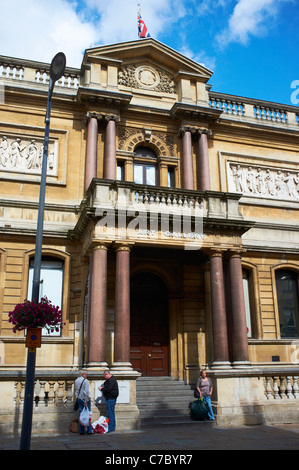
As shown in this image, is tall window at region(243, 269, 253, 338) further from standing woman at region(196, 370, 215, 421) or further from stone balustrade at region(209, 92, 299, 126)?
stone balustrade at region(209, 92, 299, 126)

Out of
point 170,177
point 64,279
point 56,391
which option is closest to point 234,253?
point 170,177

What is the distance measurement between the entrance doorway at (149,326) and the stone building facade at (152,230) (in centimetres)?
5

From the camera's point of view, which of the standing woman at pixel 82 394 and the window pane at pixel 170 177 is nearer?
the standing woman at pixel 82 394

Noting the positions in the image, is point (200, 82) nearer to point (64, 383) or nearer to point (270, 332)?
point (270, 332)

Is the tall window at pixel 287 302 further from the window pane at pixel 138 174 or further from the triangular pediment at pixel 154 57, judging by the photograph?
the triangular pediment at pixel 154 57

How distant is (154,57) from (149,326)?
41.7ft

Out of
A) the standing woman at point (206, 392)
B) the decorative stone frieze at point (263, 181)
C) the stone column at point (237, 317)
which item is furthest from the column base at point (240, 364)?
the decorative stone frieze at point (263, 181)

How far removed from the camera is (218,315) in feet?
52.2

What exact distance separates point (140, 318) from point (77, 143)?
792cm

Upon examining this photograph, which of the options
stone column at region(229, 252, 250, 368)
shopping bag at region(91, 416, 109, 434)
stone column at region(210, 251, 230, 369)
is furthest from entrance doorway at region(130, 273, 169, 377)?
shopping bag at region(91, 416, 109, 434)

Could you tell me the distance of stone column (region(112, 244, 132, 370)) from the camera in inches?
562

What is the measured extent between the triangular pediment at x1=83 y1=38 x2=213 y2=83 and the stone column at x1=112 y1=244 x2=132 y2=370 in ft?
33.6

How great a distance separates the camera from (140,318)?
18484 mm

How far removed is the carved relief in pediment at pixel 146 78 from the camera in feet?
69.1
